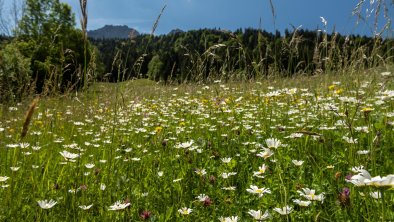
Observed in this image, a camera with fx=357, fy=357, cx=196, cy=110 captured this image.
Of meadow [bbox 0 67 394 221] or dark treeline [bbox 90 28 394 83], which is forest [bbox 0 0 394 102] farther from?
meadow [bbox 0 67 394 221]

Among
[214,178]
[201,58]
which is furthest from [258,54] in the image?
[201,58]

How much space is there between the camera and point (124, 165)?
3.22 m

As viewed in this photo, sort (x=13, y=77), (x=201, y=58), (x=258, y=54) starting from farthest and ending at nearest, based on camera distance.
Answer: (x=201, y=58)
(x=258, y=54)
(x=13, y=77)

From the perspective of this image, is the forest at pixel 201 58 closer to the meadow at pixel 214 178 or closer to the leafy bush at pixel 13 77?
the leafy bush at pixel 13 77

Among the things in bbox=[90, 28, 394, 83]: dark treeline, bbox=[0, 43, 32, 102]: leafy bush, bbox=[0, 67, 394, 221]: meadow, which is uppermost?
bbox=[90, 28, 394, 83]: dark treeline

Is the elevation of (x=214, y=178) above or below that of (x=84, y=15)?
below

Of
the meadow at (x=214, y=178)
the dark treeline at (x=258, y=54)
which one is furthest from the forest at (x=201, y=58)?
the meadow at (x=214, y=178)

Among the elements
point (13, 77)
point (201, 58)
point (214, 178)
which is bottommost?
point (214, 178)

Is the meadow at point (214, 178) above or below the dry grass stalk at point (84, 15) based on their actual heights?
below

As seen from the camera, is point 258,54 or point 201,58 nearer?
point 258,54

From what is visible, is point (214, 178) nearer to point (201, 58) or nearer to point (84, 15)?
point (84, 15)

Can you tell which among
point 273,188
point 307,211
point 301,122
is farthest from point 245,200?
point 301,122

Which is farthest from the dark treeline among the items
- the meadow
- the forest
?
the meadow

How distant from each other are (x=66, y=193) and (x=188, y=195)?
0.83 metres
